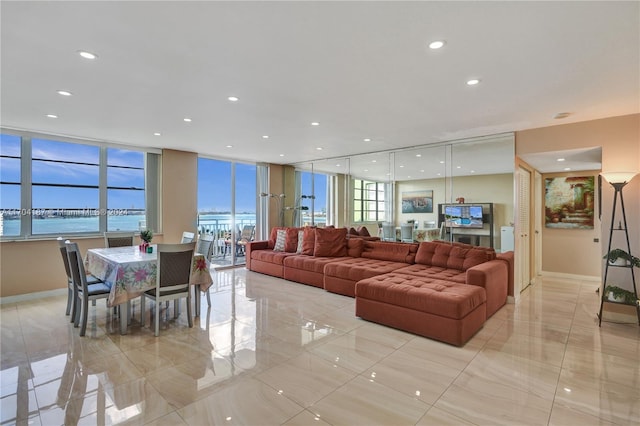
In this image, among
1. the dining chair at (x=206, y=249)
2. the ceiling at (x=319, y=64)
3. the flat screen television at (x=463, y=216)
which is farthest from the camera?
the flat screen television at (x=463, y=216)

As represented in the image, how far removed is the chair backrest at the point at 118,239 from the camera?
16.4ft

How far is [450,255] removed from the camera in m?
4.95

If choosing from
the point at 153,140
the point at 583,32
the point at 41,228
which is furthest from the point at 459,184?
the point at 41,228

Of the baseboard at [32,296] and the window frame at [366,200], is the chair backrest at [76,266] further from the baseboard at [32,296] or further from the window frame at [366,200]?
the window frame at [366,200]

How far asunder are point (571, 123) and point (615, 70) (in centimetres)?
180

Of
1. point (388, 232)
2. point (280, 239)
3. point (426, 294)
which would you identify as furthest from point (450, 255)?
point (280, 239)

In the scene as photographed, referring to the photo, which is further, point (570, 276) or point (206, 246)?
point (570, 276)

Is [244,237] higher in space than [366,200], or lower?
lower

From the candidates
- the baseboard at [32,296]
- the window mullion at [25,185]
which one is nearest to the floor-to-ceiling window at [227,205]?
the baseboard at [32,296]

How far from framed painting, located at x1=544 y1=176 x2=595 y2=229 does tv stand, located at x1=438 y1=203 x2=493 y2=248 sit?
239 centimetres

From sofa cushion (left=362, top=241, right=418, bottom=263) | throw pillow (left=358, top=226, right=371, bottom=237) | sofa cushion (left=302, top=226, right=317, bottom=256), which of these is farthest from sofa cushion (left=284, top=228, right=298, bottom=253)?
sofa cushion (left=362, top=241, right=418, bottom=263)

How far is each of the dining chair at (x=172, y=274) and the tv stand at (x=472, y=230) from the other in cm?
415

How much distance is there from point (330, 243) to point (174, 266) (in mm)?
3189

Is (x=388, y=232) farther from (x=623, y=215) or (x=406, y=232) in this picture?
(x=623, y=215)
